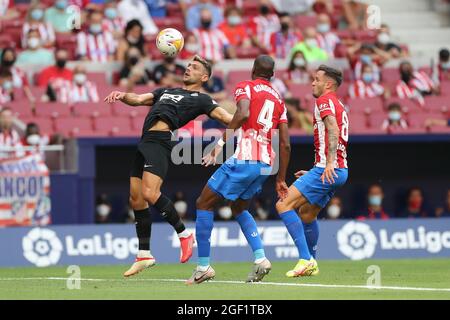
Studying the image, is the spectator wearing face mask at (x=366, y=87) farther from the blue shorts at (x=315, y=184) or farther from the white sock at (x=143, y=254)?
the white sock at (x=143, y=254)

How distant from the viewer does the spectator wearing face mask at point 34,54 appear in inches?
912

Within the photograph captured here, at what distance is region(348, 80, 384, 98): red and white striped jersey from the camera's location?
23.1m

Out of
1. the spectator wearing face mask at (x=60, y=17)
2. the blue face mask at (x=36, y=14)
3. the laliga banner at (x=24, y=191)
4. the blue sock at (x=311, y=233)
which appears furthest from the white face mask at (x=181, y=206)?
the blue sock at (x=311, y=233)

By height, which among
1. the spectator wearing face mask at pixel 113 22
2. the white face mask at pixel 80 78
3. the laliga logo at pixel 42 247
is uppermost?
the spectator wearing face mask at pixel 113 22

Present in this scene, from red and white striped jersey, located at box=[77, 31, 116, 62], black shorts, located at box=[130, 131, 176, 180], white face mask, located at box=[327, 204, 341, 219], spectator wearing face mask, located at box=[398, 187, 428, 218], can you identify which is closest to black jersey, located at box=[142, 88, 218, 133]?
black shorts, located at box=[130, 131, 176, 180]

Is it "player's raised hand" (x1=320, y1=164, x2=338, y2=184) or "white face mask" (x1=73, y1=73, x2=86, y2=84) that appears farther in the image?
"white face mask" (x1=73, y1=73, x2=86, y2=84)

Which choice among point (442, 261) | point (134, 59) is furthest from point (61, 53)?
point (442, 261)

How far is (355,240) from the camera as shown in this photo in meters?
19.7

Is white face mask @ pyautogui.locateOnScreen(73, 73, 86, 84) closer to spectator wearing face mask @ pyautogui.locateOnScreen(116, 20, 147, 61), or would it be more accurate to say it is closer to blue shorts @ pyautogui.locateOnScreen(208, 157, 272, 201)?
spectator wearing face mask @ pyautogui.locateOnScreen(116, 20, 147, 61)

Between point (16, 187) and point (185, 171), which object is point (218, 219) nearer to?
point (185, 171)

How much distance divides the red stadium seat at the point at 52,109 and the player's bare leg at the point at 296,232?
8238mm

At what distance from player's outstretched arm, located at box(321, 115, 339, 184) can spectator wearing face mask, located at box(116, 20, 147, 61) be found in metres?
10.1

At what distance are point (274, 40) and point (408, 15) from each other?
4.48 metres

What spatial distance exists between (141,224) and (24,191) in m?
5.63
